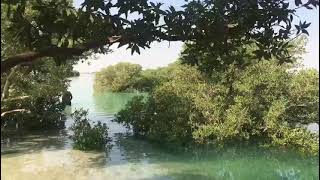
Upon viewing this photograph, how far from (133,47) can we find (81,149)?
17.8 metres

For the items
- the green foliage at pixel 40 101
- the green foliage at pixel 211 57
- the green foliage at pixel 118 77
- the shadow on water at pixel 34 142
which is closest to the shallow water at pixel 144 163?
the shadow on water at pixel 34 142

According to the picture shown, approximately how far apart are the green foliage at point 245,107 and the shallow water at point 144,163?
73 cm

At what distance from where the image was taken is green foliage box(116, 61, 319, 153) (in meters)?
19.8

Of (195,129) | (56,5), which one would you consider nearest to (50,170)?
(195,129)

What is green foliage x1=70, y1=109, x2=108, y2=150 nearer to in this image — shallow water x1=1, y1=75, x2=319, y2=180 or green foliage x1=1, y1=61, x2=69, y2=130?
shallow water x1=1, y1=75, x2=319, y2=180

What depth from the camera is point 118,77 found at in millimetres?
68000

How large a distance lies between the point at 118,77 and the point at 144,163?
5024 cm

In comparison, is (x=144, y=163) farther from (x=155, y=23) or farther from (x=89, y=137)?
(x=155, y=23)

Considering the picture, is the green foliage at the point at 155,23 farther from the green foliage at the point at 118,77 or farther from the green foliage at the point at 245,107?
the green foliage at the point at 118,77

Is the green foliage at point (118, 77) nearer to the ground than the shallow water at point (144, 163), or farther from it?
farther from it

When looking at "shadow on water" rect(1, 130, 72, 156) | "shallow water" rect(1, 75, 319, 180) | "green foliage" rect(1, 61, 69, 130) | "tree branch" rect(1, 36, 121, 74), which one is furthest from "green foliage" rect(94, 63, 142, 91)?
"tree branch" rect(1, 36, 121, 74)

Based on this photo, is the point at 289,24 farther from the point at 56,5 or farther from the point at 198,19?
the point at 56,5

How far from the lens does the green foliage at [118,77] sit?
6488 centimetres

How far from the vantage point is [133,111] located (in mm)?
24516
